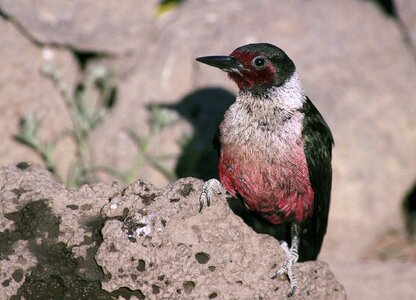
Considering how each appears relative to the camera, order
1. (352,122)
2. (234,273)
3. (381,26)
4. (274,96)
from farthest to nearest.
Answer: (381,26), (352,122), (274,96), (234,273)

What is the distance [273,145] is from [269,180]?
0.21 meters

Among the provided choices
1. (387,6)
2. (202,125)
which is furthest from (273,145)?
(387,6)

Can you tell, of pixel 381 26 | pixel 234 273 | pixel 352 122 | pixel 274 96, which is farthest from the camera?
pixel 381 26

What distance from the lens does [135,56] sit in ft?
26.0

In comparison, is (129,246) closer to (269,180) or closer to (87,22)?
(269,180)

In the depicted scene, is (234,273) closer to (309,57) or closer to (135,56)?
(309,57)

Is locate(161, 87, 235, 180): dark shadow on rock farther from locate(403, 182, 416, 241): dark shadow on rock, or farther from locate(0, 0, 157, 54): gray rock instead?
locate(403, 182, 416, 241): dark shadow on rock

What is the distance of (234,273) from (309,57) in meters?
3.41

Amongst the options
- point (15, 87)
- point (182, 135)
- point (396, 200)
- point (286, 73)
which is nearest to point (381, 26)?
point (396, 200)

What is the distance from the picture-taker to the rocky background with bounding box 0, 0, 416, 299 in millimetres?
7090

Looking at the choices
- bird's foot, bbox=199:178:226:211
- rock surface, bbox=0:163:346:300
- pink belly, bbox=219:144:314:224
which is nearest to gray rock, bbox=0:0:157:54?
pink belly, bbox=219:144:314:224

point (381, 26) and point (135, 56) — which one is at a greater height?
point (381, 26)

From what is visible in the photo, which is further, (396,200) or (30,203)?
(396,200)

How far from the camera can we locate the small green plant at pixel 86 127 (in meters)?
7.16
